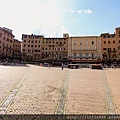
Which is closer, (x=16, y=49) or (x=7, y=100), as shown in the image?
(x=7, y=100)

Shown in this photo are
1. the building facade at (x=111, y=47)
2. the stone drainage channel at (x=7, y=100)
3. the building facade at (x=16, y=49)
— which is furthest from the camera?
the building facade at (x=16, y=49)

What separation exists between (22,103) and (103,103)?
6.51 meters

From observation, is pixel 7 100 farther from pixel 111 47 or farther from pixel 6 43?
pixel 111 47

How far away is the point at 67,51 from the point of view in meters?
72.9

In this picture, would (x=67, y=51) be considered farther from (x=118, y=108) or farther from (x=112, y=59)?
(x=118, y=108)

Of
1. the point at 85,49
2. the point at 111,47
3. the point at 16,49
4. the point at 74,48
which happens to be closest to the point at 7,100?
the point at 85,49

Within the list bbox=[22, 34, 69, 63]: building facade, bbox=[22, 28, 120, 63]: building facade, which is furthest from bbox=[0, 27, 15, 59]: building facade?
bbox=[22, 28, 120, 63]: building facade

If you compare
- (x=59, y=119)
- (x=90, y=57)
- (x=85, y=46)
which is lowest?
(x=59, y=119)

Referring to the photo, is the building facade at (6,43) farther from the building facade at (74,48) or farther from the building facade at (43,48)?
the building facade at (74,48)

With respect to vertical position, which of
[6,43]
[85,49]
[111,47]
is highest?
[6,43]

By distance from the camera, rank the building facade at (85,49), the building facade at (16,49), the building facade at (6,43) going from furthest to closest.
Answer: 1. the building facade at (16,49)
2. the building facade at (85,49)
3. the building facade at (6,43)

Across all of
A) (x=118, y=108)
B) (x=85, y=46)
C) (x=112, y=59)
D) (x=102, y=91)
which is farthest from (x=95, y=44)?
(x=118, y=108)

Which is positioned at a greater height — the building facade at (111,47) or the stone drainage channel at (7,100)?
the building facade at (111,47)

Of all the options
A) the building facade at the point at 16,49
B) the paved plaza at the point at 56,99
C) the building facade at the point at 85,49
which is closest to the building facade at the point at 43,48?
the building facade at the point at 85,49
